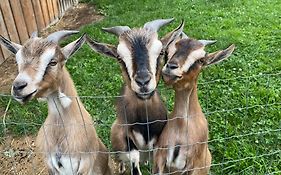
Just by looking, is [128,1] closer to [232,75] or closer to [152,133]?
[232,75]

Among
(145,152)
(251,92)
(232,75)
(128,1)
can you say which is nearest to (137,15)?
(128,1)

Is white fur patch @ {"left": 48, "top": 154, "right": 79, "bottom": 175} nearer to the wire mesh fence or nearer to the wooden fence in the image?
the wire mesh fence

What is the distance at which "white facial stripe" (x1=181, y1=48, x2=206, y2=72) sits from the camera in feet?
10.2

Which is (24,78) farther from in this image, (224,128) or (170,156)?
(224,128)

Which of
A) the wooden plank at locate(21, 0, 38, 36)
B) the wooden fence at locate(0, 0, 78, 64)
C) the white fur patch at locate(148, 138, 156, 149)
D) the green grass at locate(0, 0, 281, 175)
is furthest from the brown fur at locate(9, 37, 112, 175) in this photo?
the wooden plank at locate(21, 0, 38, 36)

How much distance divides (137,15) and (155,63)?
3.99 m

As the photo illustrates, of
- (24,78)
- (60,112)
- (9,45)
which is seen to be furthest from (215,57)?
(9,45)

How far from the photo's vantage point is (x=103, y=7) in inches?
303

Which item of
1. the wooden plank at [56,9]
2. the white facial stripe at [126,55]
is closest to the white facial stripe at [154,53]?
the white facial stripe at [126,55]

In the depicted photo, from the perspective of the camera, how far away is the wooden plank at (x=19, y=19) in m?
6.42

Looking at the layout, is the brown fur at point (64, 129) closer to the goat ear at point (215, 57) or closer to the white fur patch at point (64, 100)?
the white fur patch at point (64, 100)

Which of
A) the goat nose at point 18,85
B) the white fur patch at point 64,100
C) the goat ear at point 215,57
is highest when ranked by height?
the goat nose at point 18,85

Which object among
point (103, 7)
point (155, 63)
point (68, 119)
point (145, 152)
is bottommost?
point (103, 7)

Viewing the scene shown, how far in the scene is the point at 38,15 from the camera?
7.04 metres
